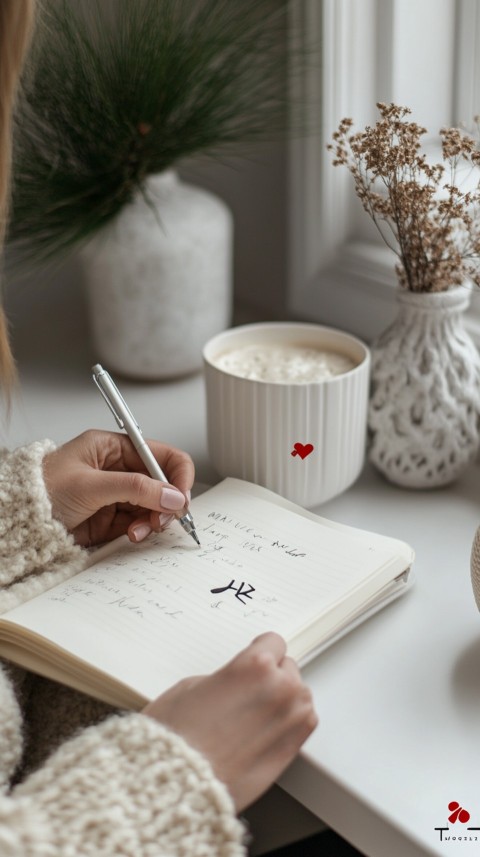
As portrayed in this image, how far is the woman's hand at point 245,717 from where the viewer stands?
1.76 ft

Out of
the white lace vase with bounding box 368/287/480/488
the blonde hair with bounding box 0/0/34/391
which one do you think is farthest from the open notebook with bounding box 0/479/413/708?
the blonde hair with bounding box 0/0/34/391

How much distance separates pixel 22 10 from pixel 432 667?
0.51 meters

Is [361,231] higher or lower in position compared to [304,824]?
higher

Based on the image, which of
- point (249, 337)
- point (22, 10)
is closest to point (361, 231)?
point (249, 337)

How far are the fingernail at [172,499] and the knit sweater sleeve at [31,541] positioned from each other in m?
0.07

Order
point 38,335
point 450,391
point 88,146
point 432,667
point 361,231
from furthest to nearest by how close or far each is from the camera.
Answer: point 38,335 → point 361,231 → point 88,146 → point 450,391 → point 432,667

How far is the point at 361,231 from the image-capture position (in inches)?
41.4

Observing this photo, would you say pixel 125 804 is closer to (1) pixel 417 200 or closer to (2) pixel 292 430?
(2) pixel 292 430

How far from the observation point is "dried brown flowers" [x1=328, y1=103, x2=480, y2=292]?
0.71m

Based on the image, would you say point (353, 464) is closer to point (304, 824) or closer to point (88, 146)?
point (304, 824)

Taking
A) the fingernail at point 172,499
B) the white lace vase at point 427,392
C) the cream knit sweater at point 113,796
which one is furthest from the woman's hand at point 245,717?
the white lace vase at point 427,392

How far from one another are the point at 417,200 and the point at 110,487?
313 mm

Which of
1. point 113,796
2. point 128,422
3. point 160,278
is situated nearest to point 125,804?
point 113,796

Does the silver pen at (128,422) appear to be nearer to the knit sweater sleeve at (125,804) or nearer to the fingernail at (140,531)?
the fingernail at (140,531)
